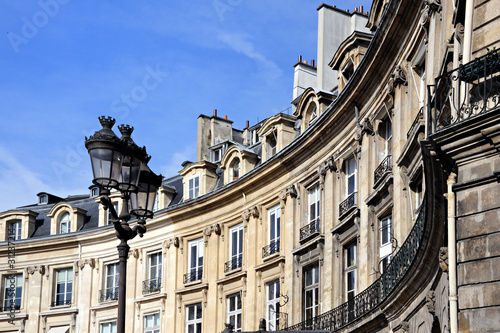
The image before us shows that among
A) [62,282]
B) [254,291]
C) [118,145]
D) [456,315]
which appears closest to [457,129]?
[456,315]

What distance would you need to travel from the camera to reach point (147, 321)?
139 feet

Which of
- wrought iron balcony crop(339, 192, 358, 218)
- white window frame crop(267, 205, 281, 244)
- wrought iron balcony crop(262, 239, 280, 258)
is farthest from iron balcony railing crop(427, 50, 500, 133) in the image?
white window frame crop(267, 205, 281, 244)

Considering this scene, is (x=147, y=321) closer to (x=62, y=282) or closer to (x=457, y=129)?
(x=62, y=282)

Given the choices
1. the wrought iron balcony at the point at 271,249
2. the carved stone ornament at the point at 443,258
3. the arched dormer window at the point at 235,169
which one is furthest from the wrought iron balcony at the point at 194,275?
the carved stone ornament at the point at 443,258

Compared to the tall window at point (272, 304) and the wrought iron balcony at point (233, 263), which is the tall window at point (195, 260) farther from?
the tall window at point (272, 304)

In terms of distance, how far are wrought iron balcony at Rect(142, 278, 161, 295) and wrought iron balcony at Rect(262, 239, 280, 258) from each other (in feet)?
25.3

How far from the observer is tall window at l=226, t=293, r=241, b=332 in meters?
37.5

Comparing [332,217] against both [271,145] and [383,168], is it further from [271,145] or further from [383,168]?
[271,145]

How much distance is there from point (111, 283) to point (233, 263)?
8695mm

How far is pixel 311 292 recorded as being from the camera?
32.4 meters

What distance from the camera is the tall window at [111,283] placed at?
1733 inches

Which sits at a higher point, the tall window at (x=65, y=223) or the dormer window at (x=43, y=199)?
the dormer window at (x=43, y=199)

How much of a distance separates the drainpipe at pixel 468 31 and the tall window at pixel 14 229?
37790 millimetres

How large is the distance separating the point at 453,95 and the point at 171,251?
29118 mm
